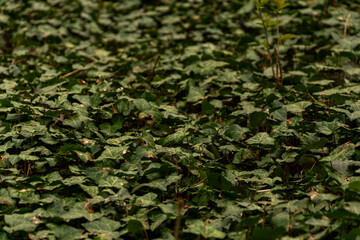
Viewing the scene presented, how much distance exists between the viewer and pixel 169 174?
2.42m

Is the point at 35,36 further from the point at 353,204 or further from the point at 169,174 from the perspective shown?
the point at 353,204

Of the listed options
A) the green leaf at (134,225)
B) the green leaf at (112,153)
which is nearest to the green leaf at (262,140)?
the green leaf at (112,153)

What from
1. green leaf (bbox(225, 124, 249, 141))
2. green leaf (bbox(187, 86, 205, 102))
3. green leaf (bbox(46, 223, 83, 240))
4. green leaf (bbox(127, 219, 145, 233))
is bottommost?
green leaf (bbox(187, 86, 205, 102))

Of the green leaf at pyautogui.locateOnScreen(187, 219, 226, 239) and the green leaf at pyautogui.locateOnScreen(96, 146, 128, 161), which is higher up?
the green leaf at pyautogui.locateOnScreen(187, 219, 226, 239)

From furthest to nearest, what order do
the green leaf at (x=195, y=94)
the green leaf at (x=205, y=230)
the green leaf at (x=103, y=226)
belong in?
the green leaf at (x=195, y=94) → the green leaf at (x=103, y=226) → the green leaf at (x=205, y=230)

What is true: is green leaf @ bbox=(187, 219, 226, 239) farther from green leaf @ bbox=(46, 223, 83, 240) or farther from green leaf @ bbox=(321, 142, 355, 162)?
green leaf @ bbox=(321, 142, 355, 162)

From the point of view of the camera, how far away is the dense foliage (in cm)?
197

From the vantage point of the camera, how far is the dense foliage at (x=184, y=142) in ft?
6.48

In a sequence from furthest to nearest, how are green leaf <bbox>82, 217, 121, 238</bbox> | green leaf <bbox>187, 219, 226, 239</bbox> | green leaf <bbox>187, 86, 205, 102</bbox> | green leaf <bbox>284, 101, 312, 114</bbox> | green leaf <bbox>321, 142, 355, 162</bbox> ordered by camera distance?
green leaf <bbox>187, 86, 205, 102</bbox> → green leaf <bbox>284, 101, 312, 114</bbox> → green leaf <bbox>321, 142, 355, 162</bbox> → green leaf <bbox>82, 217, 121, 238</bbox> → green leaf <bbox>187, 219, 226, 239</bbox>

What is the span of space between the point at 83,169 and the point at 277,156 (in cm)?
127

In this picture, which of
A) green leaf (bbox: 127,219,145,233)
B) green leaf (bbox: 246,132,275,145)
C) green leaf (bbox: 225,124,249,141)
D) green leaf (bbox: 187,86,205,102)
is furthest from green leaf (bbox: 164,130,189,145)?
green leaf (bbox: 127,219,145,233)

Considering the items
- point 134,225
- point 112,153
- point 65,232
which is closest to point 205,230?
point 134,225

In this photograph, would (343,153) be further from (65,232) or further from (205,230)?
(65,232)

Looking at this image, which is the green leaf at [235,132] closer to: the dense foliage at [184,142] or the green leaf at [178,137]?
the dense foliage at [184,142]
